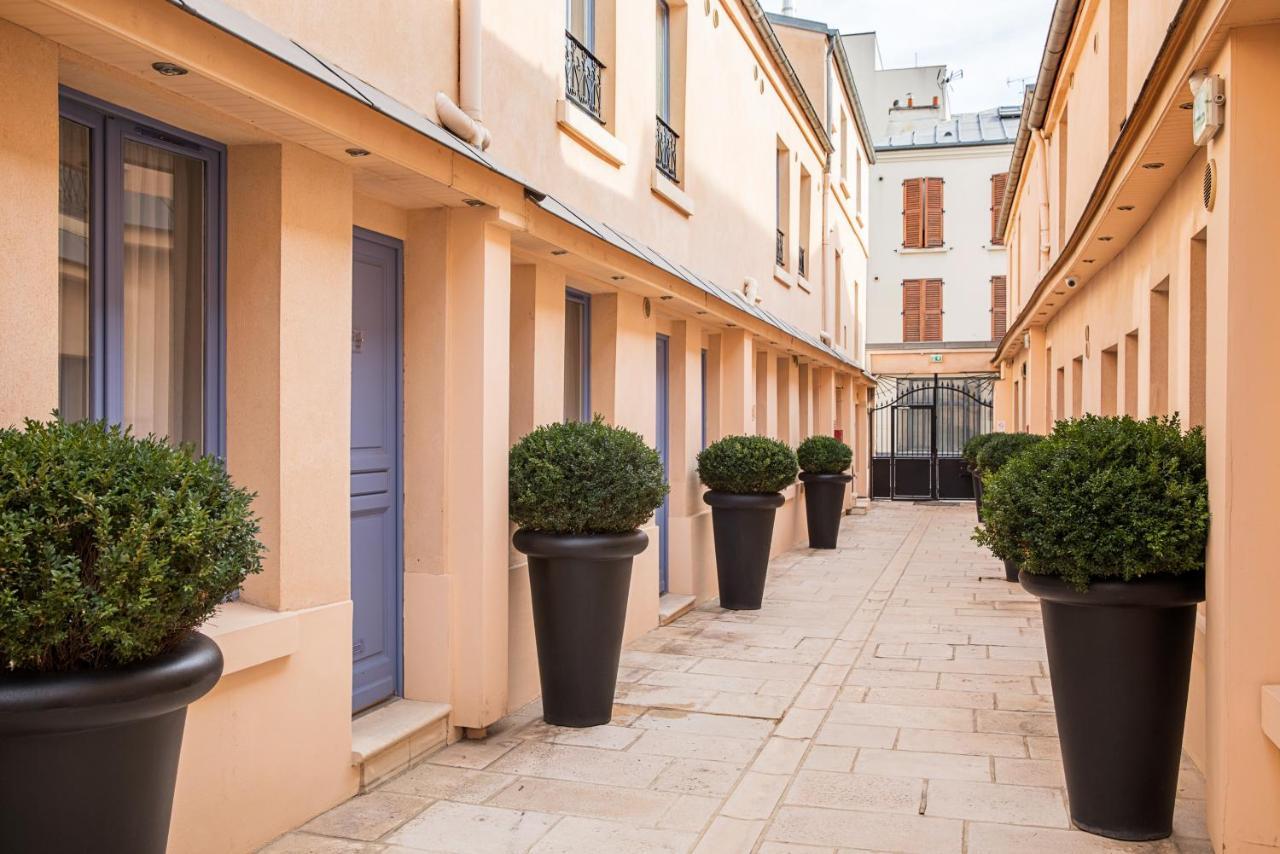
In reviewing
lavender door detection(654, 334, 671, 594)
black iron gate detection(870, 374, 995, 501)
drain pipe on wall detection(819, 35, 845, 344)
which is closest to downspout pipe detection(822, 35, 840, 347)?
drain pipe on wall detection(819, 35, 845, 344)

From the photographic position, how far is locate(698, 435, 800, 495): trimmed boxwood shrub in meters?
9.66

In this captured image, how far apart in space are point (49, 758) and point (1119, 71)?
863cm

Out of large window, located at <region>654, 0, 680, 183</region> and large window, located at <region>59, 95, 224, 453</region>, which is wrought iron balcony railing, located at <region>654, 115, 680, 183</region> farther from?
large window, located at <region>59, 95, 224, 453</region>

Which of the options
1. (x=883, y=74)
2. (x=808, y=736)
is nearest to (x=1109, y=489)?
(x=808, y=736)

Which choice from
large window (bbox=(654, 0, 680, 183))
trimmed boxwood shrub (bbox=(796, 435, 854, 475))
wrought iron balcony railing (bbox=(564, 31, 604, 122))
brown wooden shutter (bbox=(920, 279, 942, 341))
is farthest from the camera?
brown wooden shutter (bbox=(920, 279, 942, 341))

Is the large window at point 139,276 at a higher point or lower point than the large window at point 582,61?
lower

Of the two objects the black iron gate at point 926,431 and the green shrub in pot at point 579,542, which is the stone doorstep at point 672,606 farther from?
the black iron gate at point 926,431

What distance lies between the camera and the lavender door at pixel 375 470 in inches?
215

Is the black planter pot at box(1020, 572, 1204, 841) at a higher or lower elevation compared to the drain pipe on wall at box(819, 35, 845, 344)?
lower

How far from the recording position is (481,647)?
572 centimetres

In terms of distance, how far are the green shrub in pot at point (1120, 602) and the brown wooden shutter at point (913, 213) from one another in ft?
87.0

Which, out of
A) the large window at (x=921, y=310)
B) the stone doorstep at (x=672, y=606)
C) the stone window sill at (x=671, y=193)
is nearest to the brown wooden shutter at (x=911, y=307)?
the large window at (x=921, y=310)

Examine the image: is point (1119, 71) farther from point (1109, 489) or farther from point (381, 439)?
point (381, 439)

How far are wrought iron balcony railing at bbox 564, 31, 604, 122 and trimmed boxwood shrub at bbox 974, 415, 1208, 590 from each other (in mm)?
4169
